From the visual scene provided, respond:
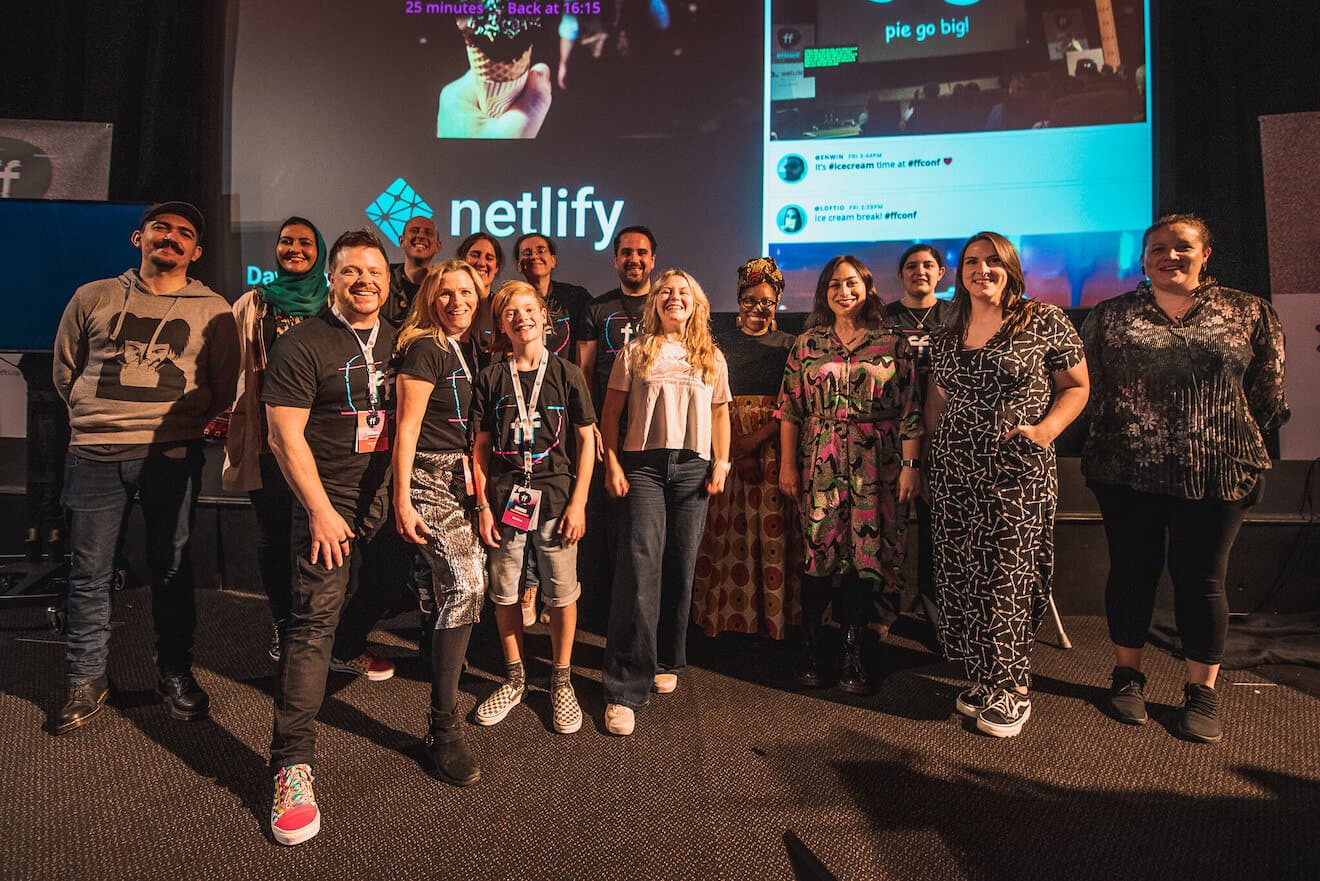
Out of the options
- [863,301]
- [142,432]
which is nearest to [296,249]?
[142,432]

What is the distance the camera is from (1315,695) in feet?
7.93

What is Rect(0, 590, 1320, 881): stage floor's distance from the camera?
59.5 inches

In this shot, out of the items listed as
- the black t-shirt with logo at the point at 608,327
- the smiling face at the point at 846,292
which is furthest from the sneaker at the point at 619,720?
the smiling face at the point at 846,292

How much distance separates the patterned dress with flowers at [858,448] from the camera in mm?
2305

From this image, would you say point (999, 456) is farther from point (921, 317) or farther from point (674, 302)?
point (674, 302)

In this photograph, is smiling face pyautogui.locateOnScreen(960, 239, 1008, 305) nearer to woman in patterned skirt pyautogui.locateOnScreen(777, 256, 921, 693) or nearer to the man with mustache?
woman in patterned skirt pyautogui.locateOnScreen(777, 256, 921, 693)

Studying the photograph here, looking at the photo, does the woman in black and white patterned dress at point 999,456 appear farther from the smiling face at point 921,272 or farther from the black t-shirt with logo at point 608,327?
the black t-shirt with logo at point 608,327

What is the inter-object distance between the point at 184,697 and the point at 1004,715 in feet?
8.93

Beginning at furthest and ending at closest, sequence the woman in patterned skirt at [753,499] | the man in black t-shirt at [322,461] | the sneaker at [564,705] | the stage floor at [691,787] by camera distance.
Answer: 1. the woman in patterned skirt at [753,499]
2. the sneaker at [564,705]
3. the man in black t-shirt at [322,461]
4. the stage floor at [691,787]

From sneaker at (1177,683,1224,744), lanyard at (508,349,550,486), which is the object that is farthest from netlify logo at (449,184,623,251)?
sneaker at (1177,683,1224,744)

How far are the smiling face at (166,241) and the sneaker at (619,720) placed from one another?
2.09 m

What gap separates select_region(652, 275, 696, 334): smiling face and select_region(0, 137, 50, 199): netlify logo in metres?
4.08

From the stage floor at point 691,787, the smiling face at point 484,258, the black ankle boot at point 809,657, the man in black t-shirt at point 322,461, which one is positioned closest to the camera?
the stage floor at point 691,787

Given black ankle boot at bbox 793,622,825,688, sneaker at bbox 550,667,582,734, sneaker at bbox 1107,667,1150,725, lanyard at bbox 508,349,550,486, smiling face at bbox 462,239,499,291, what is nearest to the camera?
lanyard at bbox 508,349,550,486
